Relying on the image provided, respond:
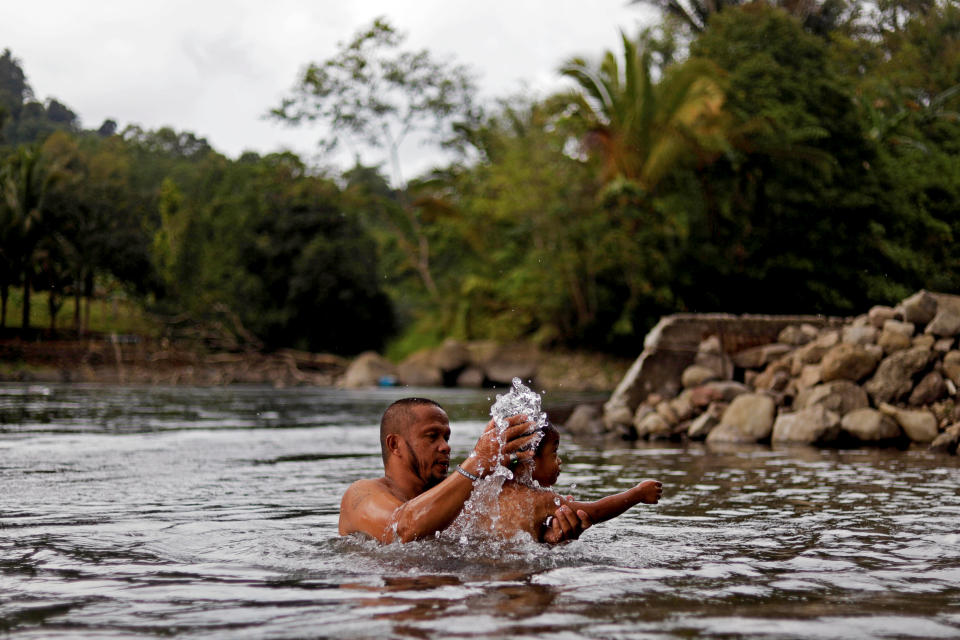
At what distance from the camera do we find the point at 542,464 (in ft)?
16.3

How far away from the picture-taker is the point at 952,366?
12.3 metres

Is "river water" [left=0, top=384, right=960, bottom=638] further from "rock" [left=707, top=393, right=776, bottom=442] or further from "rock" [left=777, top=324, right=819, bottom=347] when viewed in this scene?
"rock" [left=777, top=324, right=819, bottom=347]

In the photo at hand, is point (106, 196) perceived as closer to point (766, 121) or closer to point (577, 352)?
point (577, 352)

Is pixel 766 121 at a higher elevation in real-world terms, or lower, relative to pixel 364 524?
higher

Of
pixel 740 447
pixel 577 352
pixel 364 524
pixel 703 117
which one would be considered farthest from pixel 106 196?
pixel 364 524

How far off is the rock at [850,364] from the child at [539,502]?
8.77 meters

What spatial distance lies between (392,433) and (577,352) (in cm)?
2787

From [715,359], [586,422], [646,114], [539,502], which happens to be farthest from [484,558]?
[646,114]

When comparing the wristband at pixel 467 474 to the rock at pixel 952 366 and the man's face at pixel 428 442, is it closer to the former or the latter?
the man's face at pixel 428 442

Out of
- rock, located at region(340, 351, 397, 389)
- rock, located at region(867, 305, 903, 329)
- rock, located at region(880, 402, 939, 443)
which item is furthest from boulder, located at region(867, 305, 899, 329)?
rock, located at region(340, 351, 397, 389)

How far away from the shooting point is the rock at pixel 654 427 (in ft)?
46.8

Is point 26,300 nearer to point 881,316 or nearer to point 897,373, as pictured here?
point 881,316

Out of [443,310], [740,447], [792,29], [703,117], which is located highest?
[792,29]

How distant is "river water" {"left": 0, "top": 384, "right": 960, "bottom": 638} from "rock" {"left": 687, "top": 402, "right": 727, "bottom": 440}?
102 inches
